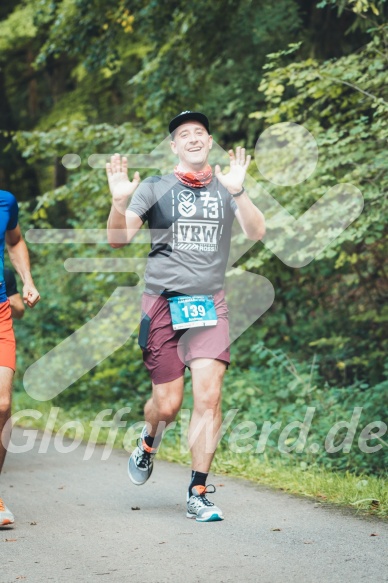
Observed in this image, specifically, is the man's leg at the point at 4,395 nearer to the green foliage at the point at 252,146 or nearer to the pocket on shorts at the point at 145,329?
the pocket on shorts at the point at 145,329

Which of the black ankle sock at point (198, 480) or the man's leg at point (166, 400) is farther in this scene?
the man's leg at point (166, 400)

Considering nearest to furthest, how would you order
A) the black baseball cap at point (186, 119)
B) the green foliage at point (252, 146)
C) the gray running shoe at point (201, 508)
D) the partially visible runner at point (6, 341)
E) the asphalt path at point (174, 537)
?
the asphalt path at point (174, 537)
the gray running shoe at point (201, 508)
the partially visible runner at point (6, 341)
the black baseball cap at point (186, 119)
the green foliage at point (252, 146)

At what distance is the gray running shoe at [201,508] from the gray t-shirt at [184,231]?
→ 1181mm

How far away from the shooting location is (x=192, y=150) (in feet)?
18.9

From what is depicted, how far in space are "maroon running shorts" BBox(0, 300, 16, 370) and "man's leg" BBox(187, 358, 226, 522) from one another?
3.56ft

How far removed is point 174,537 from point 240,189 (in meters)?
2.01

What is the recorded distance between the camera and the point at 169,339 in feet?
19.0

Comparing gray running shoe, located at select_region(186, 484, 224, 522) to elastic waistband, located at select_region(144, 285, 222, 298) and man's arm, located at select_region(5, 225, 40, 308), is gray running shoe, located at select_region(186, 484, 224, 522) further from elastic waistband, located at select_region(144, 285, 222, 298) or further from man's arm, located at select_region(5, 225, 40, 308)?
man's arm, located at select_region(5, 225, 40, 308)

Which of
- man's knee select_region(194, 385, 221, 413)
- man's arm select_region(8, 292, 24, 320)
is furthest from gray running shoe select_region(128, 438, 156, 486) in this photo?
man's arm select_region(8, 292, 24, 320)

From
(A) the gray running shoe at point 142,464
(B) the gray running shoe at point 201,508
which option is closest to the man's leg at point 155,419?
(A) the gray running shoe at point 142,464

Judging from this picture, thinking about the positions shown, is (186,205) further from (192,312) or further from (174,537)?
(174,537)

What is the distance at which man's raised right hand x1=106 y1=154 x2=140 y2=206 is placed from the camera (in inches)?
210

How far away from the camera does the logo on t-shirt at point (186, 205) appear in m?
5.68

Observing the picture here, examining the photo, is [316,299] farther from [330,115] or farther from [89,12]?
[89,12]
